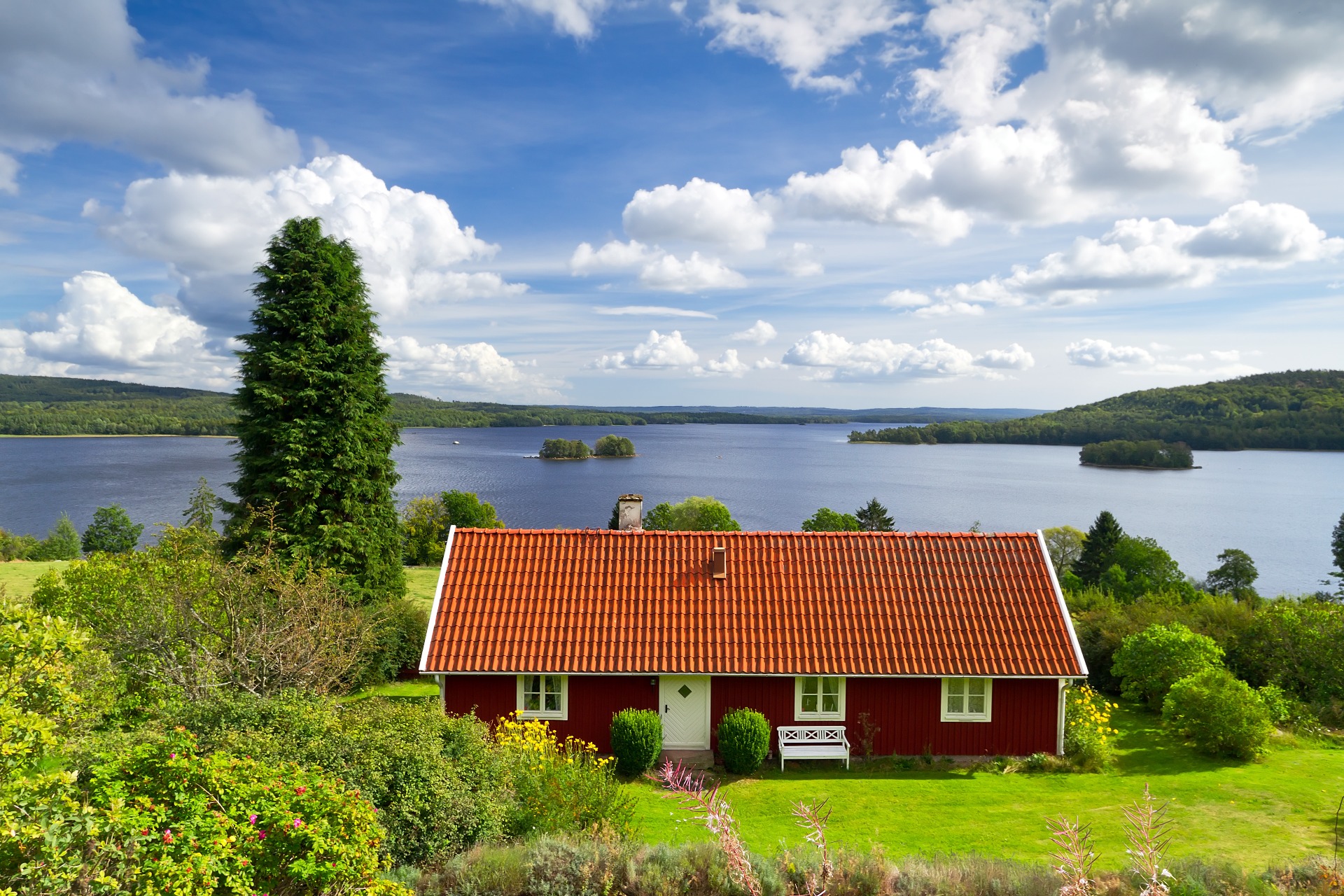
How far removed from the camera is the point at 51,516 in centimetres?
8100

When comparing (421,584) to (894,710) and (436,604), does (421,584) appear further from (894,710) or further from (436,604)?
(894,710)

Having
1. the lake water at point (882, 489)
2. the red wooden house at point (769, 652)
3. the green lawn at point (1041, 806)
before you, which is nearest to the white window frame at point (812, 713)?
the red wooden house at point (769, 652)

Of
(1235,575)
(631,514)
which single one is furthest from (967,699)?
(1235,575)

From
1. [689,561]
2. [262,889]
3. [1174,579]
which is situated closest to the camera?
[262,889]

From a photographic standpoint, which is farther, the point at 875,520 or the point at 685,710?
the point at 875,520

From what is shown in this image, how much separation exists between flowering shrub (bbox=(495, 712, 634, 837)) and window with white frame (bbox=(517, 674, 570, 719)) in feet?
11.8

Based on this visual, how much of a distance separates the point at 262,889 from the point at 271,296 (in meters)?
18.0

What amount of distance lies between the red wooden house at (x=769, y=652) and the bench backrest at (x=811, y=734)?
0.80 ft

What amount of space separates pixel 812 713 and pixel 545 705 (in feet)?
17.8

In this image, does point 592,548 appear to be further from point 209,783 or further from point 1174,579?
point 1174,579

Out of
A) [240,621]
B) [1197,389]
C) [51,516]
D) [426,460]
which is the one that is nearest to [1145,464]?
[1197,389]

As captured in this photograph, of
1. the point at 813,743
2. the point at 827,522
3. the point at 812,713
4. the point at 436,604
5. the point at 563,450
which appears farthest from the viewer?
the point at 563,450

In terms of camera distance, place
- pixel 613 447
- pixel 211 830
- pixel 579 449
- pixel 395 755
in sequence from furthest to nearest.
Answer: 1. pixel 613 447
2. pixel 579 449
3. pixel 395 755
4. pixel 211 830

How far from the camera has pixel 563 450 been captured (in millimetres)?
157625
